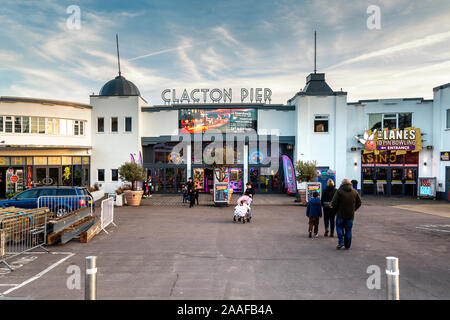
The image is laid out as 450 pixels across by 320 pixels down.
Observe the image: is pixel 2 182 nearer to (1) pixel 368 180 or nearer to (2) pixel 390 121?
(1) pixel 368 180

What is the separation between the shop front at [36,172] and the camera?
72.3 ft

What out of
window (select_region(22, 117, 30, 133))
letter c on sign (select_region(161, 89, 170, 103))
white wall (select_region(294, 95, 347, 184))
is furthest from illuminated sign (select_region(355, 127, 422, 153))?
window (select_region(22, 117, 30, 133))

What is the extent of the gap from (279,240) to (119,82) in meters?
25.9

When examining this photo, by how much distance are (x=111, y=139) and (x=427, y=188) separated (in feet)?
81.2

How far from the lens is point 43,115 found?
22.4m

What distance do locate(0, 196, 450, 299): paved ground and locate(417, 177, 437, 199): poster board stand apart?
36.0ft

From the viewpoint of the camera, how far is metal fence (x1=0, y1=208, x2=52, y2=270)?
798 centimetres

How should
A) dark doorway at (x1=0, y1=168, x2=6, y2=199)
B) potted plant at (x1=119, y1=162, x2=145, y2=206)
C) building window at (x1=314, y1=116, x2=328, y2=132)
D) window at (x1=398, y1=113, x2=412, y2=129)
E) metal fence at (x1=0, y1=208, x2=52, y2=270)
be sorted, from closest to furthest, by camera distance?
metal fence at (x1=0, y1=208, x2=52, y2=270) → potted plant at (x1=119, y1=162, x2=145, y2=206) → dark doorway at (x1=0, y1=168, x2=6, y2=199) → window at (x1=398, y1=113, x2=412, y2=129) → building window at (x1=314, y1=116, x2=328, y2=132)

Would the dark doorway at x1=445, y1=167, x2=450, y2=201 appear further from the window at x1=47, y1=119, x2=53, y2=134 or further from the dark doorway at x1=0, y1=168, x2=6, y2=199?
the dark doorway at x1=0, y1=168, x2=6, y2=199

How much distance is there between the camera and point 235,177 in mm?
25781

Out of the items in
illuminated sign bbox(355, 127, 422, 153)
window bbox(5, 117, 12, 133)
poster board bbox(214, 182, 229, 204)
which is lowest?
poster board bbox(214, 182, 229, 204)

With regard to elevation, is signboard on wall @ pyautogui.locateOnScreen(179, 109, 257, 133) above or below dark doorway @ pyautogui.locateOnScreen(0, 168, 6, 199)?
above
